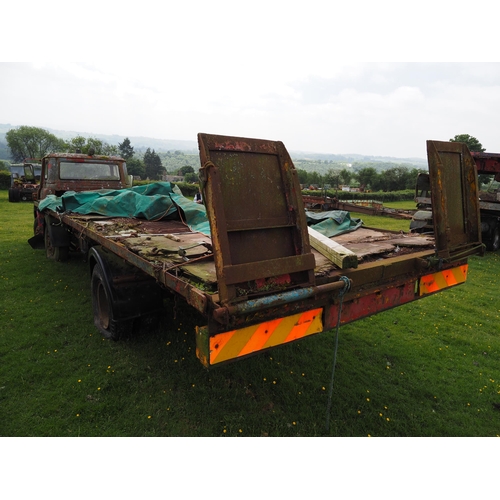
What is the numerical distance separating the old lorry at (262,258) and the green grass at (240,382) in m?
0.51

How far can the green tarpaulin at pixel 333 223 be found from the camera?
13.3 feet

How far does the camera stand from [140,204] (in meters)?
4.87

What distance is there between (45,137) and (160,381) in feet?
388

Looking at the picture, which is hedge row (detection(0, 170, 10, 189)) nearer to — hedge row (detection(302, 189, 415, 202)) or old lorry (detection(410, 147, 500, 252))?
hedge row (detection(302, 189, 415, 202))

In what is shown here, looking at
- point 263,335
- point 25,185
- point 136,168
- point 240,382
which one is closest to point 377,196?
point 25,185

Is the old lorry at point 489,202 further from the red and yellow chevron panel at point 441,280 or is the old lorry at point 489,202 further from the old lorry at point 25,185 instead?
the old lorry at point 25,185

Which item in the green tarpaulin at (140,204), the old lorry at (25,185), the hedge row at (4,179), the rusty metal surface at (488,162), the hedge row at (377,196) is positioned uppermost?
the hedge row at (4,179)

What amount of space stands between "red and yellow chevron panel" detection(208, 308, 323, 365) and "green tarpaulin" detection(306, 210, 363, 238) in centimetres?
182

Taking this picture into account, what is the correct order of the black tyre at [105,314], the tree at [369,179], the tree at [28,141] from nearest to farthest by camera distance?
the black tyre at [105,314] → the tree at [369,179] → the tree at [28,141]

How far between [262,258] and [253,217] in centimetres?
25

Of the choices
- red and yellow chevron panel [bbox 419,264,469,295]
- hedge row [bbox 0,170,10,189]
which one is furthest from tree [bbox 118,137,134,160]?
red and yellow chevron panel [bbox 419,264,469,295]

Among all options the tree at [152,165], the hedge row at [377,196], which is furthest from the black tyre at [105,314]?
the tree at [152,165]

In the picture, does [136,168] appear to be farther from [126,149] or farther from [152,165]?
[126,149]

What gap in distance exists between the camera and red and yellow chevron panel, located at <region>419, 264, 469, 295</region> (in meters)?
3.06
